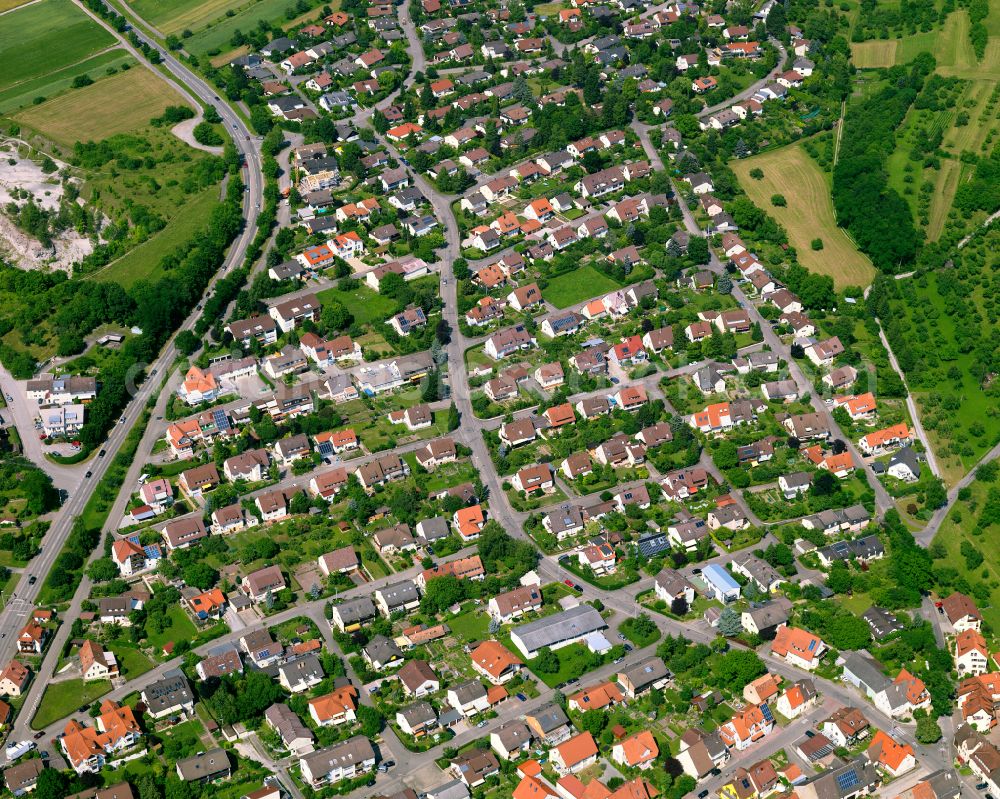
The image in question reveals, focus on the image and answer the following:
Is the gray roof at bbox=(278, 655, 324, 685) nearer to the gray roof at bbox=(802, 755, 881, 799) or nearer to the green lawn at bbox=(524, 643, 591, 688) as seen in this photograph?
the green lawn at bbox=(524, 643, 591, 688)

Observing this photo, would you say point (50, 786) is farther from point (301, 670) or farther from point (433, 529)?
point (433, 529)

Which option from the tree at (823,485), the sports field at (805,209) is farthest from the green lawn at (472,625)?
the sports field at (805,209)

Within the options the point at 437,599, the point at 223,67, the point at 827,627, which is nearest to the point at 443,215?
the point at 223,67

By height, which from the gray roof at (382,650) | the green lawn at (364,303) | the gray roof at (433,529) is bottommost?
the gray roof at (382,650)

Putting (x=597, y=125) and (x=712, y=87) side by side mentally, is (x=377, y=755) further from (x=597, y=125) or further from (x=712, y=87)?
(x=712, y=87)

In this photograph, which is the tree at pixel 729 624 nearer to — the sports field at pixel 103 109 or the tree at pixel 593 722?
the tree at pixel 593 722

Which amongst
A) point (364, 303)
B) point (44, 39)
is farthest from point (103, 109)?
point (364, 303)
